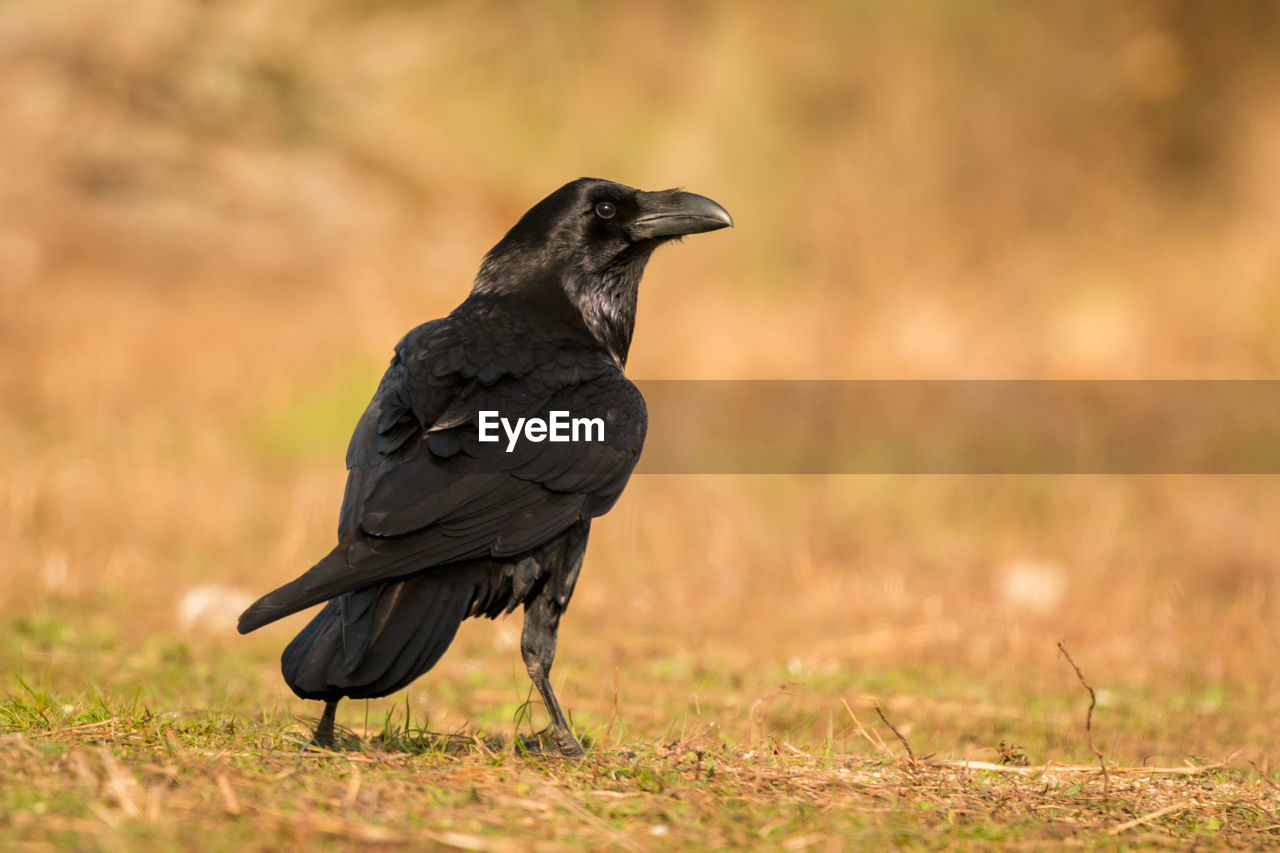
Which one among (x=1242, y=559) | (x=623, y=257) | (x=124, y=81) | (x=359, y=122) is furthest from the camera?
(x=359, y=122)

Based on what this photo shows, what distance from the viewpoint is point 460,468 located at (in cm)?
383

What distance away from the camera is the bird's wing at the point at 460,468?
3496 mm

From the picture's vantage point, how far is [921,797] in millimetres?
3330

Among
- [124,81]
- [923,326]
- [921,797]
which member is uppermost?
[124,81]

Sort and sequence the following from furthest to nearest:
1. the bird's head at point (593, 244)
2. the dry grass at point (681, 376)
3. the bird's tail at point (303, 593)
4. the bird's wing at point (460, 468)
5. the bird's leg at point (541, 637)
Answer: the bird's head at point (593, 244)
the bird's leg at point (541, 637)
the bird's wing at point (460, 468)
the dry grass at point (681, 376)
the bird's tail at point (303, 593)

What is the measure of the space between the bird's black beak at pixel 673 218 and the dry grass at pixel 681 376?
191 cm

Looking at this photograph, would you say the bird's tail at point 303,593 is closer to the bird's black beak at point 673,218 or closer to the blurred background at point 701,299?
the blurred background at point 701,299

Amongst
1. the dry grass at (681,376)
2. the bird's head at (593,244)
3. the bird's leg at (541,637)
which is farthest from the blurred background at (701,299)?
the bird's head at (593,244)

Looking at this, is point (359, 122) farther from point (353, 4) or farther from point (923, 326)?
point (923, 326)

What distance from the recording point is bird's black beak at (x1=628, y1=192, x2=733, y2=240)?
5078mm

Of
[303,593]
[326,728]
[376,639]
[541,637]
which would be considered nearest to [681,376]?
[541,637]

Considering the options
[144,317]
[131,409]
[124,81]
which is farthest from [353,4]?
[131,409]

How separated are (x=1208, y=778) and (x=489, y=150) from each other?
15.2 metres

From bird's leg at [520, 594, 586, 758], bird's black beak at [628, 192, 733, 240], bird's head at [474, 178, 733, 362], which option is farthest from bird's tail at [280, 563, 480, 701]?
bird's black beak at [628, 192, 733, 240]
